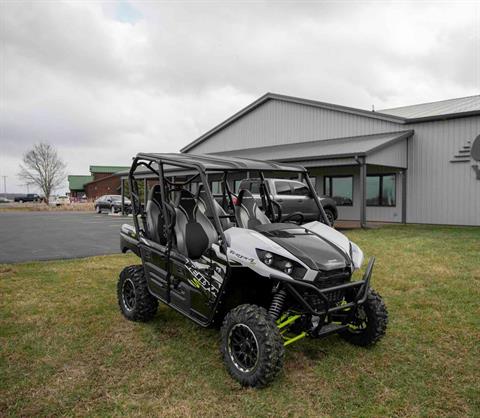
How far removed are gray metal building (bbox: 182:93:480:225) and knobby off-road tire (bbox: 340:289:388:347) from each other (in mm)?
10833

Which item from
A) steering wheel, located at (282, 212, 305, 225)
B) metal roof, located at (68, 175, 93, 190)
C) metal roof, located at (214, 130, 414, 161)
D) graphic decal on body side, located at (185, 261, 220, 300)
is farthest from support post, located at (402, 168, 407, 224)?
metal roof, located at (68, 175, 93, 190)

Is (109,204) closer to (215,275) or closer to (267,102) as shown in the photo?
(267,102)

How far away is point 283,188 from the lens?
43.1 feet

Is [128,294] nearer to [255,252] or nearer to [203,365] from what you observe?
[203,365]

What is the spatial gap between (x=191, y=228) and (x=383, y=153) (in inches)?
503

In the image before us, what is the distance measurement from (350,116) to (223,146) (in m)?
8.52

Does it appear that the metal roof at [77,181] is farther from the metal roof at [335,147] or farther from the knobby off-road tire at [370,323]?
the knobby off-road tire at [370,323]

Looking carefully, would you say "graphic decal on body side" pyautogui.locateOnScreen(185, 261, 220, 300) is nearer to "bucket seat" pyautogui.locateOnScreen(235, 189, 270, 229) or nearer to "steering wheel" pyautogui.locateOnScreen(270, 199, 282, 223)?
"bucket seat" pyautogui.locateOnScreen(235, 189, 270, 229)

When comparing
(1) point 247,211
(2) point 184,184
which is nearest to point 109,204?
(2) point 184,184

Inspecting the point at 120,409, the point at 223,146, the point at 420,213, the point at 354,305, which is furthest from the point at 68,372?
the point at 223,146

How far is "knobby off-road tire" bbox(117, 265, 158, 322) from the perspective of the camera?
4582 millimetres

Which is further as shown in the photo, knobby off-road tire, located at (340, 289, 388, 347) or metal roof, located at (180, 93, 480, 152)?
metal roof, located at (180, 93, 480, 152)

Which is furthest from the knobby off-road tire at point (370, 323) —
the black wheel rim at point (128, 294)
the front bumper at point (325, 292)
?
the black wheel rim at point (128, 294)

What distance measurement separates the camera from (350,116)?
18.4m
